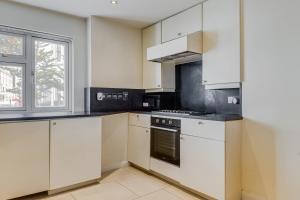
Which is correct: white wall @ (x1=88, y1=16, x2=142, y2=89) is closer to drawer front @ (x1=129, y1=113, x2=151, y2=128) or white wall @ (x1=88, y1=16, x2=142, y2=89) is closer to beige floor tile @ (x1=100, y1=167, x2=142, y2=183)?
drawer front @ (x1=129, y1=113, x2=151, y2=128)

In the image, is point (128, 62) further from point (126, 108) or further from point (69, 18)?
point (69, 18)

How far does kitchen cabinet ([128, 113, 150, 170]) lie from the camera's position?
288 cm

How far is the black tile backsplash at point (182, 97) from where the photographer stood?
8.41 ft

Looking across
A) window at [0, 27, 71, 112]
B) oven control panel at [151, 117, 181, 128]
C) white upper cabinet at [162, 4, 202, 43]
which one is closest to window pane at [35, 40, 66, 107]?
window at [0, 27, 71, 112]

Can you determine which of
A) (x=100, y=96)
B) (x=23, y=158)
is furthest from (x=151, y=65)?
(x=23, y=158)

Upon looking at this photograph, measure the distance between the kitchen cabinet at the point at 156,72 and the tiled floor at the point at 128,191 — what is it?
52.8 inches

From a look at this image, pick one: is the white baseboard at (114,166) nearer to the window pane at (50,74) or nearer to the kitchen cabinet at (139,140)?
the kitchen cabinet at (139,140)

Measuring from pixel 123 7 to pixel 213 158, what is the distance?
2.13 metres

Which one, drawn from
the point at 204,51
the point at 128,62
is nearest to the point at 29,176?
the point at 128,62

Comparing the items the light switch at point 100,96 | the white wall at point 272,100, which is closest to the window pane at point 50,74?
the light switch at point 100,96

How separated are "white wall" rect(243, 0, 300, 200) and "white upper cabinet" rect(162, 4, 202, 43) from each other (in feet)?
1.94

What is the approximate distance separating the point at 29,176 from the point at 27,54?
155 cm

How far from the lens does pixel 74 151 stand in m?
2.42

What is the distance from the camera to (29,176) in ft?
7.09
